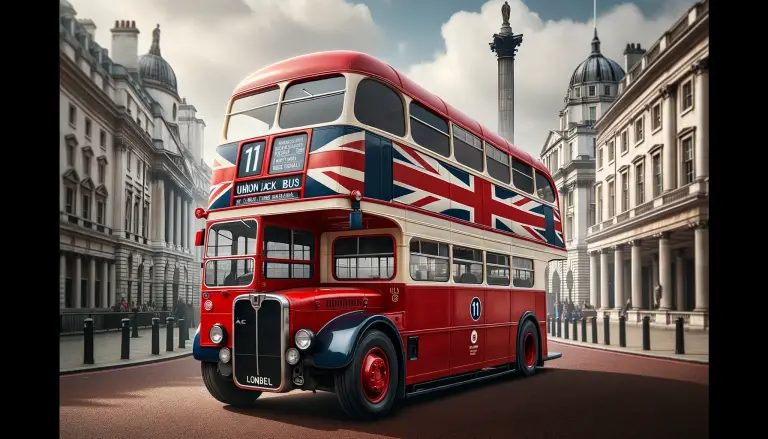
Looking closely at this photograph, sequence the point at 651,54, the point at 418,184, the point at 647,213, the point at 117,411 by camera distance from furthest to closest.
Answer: the point at 647,213
the point at 651,54
the point at 418,184
the point at 117,411

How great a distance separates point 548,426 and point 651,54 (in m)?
11.8

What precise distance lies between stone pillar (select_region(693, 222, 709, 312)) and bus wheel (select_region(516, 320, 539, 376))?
130 inches

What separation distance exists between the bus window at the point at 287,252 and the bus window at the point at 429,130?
1921 millimetres

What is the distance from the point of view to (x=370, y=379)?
750 centimetres

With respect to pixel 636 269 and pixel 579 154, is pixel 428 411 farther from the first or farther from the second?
pixel 579 154

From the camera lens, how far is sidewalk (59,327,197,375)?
41.4 feet

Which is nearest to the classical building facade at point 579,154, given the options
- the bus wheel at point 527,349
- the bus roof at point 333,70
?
the bus roof at point 333,70

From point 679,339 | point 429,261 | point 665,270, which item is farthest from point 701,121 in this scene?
point 429,261

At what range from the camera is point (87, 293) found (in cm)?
2117

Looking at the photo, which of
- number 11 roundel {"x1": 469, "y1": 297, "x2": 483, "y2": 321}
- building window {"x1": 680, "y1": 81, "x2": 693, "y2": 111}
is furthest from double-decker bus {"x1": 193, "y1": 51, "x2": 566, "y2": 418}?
building window {"x1": 680, "y1": 81, "x2": 693, "y2": 111}

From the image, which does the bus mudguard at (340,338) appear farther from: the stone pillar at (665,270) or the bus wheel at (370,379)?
the stone pillar at (665,270)
